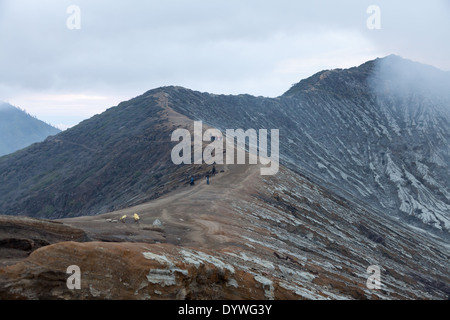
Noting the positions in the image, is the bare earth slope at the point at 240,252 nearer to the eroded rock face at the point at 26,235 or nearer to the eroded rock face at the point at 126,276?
the eroded rock face at the point at 126,276

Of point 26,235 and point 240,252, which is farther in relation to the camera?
point 240,252

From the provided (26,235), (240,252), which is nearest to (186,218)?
(240,252)

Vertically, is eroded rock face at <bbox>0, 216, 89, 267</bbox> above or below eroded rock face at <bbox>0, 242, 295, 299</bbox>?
above

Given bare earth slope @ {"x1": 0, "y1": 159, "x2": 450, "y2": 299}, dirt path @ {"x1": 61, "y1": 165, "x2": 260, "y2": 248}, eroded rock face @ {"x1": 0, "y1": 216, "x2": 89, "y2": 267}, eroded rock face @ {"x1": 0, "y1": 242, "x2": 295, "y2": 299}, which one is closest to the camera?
eroded rock face @ {"x1": 0, "y1": 242, "x2": 295, "y2": 299}

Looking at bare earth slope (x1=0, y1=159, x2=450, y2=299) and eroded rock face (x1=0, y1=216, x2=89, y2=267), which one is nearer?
bare earth slope (x1=0, y1=159, x2=450, y2=299)

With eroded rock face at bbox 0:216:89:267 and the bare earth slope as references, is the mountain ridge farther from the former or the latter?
eroded rock face at bbox 0:216:89:267

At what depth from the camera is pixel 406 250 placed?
4819 cm

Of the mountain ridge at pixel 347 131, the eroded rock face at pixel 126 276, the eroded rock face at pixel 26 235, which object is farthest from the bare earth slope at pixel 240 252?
the mountain ridge at pixel 347 131

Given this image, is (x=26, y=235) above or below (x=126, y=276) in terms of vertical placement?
Answer: above

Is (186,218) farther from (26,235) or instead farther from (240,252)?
(26,235)

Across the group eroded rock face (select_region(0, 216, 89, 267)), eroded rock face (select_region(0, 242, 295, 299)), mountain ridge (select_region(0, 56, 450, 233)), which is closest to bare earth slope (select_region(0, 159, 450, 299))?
eroded rock face (select_region(0, 242, 295, 299))

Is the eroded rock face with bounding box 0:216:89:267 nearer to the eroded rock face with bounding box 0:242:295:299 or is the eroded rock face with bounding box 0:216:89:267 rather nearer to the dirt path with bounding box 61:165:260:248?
the eroded rock face with bounding box 0:242:295:299

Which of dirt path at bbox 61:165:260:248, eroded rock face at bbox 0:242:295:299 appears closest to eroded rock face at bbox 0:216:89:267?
eroded rock face at bbox 0:242:295:299

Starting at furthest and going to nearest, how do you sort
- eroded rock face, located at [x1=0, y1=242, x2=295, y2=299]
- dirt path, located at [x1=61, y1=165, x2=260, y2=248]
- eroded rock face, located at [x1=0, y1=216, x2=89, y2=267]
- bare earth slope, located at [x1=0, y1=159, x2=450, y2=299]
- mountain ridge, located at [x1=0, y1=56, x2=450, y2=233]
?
mountain ridge, located at [x1=0, y1=56, x2=450, y2=233] → dirt path, located at [x1=61, y1=165, x2=260, y2=248] → eroded rock face, located at [x1=0, y1=216, x2=89, y2=267] → bare earth slope, located at [x1=0, y1=159, x2=450, y2=299] → eroded rock face, located at [x1=0, y1=242, x2=295, y2=299]
